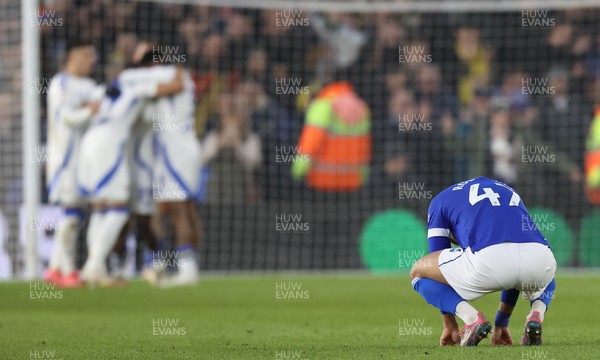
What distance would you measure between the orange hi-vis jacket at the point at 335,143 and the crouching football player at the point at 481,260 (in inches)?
429

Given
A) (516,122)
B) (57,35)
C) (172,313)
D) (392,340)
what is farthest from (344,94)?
(392,340)

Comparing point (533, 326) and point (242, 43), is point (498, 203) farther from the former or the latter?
point (242, 43)

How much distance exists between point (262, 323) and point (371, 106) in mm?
10264

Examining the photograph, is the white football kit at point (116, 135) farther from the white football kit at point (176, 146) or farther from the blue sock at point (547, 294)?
the blue sock at point (547, 294)

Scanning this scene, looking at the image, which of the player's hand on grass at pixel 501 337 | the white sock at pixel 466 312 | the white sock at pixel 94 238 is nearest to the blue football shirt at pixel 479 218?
the white sock at pixel 466 312

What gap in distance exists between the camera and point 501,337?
823cm

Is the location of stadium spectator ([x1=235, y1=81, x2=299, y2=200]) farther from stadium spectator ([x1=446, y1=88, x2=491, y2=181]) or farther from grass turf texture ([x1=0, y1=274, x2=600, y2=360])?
grass turf texture ([x1=0, y1=274, x2=600, y2=360])

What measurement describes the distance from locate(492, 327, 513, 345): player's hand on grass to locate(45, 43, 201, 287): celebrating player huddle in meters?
7.68

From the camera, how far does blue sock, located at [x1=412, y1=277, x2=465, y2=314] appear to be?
7.89m

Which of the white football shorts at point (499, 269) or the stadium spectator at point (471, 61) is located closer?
the white football shorts at point (499, 269)

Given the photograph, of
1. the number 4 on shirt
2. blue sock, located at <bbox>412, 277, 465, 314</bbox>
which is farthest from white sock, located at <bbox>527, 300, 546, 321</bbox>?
the number 4 on shirt

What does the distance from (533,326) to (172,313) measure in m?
4.61

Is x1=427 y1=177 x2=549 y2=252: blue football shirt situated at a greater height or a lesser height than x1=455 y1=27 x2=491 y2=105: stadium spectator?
lesser

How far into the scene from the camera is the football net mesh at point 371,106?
1923cm
